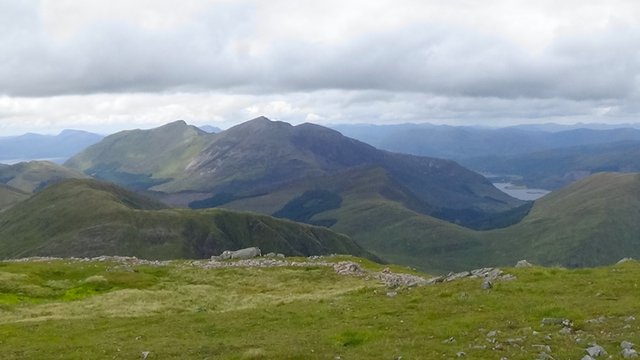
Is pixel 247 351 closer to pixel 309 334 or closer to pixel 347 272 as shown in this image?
pixel 309 334

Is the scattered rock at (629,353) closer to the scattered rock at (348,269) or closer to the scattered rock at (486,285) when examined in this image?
the scattered rock at (486,285)

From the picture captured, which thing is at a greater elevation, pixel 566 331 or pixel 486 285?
pixel 566 331

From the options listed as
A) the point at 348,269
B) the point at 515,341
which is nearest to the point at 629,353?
the point at 515,341

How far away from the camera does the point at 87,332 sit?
46.8 m

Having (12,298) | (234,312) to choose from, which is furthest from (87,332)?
(12,298)

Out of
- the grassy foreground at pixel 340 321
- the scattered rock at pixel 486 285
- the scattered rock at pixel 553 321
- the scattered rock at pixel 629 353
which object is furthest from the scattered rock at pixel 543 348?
the scattered rock at pixel 486 285

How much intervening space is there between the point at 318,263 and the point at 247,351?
59597 millimetres

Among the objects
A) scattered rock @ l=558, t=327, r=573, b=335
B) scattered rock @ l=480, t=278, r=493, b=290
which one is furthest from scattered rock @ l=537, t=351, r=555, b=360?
scattered rock @ l=480, t=278, r=493, b=290

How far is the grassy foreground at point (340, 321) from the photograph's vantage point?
32.7 metres

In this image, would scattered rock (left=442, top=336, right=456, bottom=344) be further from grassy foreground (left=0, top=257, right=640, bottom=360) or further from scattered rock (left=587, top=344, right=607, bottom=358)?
scattered rock (left=587, top=344, right=607, bottom=358)

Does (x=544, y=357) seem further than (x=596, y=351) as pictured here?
Yes

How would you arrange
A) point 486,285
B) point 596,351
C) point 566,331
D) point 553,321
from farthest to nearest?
point 486,285 → point 553,321 → point 566,331 → point 596,351

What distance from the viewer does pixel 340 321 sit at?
43.6 metres

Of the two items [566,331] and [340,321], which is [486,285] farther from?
[566,331]
